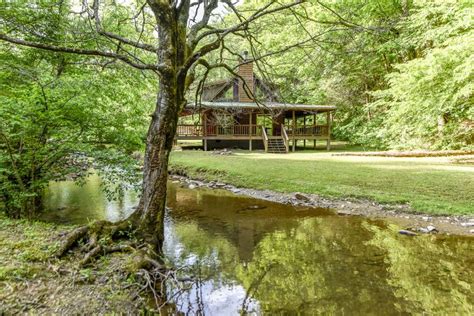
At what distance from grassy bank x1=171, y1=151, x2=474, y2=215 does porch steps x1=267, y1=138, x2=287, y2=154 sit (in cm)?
741

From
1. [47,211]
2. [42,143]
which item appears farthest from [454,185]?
[47,211]

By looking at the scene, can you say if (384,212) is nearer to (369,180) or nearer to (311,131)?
(369,180)

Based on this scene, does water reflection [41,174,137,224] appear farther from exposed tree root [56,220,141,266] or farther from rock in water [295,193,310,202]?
rock in water [295,193,310,202]

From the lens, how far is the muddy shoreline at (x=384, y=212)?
6.69 metres

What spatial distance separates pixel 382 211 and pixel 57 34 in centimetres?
845

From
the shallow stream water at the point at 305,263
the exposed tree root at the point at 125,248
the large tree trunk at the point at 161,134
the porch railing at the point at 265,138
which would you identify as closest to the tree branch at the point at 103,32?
the large tree trunk at the point at 161,134

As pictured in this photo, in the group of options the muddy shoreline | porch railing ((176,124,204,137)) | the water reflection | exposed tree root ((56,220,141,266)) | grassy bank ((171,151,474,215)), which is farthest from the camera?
porch railing ((176,124,204,137))

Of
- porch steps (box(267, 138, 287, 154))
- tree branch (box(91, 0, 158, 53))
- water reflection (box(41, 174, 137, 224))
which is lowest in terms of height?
water reflection (box(41, 174, 137, 224))

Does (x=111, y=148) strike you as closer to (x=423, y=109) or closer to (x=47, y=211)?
(x=47, y=211)

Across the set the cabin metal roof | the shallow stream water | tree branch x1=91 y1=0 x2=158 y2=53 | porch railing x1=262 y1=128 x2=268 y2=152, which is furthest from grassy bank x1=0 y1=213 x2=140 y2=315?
porch railing x1=262 y1=128 x2=268 y2=152

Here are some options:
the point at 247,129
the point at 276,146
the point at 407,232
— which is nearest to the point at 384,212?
the point at 407,232

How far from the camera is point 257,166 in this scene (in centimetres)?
1381

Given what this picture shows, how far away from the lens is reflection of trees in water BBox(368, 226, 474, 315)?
153 inches

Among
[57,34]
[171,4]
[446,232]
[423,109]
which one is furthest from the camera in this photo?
[423,109]
